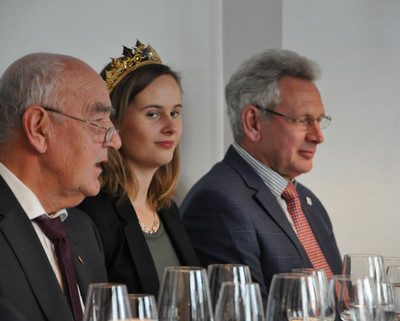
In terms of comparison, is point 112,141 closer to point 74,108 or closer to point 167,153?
point 74,108

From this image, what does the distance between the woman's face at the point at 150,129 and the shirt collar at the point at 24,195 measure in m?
0.82

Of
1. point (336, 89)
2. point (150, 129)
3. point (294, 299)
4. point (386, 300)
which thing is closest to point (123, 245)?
point (150, 129)

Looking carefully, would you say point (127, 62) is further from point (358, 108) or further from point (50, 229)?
point (358, 108)

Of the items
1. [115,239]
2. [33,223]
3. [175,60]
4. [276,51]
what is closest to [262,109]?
[276,51]

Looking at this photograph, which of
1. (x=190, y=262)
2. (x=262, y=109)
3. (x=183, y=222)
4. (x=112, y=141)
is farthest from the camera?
(x=262, y=109)

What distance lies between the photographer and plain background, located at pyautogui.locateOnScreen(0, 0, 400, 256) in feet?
11.3

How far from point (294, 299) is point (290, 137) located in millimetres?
1861

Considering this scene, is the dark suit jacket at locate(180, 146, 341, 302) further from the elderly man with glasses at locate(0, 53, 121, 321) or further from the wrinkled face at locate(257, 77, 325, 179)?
the elderly man with glasses at locate(0, 53, 121, 321)

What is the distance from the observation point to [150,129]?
266cm

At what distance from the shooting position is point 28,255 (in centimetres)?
174

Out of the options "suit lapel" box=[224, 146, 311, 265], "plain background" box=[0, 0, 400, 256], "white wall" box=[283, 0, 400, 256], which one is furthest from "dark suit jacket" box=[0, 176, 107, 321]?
"white wall" box=[283, 0, 400, 256]

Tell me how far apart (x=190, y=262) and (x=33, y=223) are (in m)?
0.89

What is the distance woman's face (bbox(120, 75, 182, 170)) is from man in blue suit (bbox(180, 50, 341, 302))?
0.28 metres

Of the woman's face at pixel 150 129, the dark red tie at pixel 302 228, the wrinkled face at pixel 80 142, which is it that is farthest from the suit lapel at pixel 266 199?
the wrinkled face at pixel 80 142
